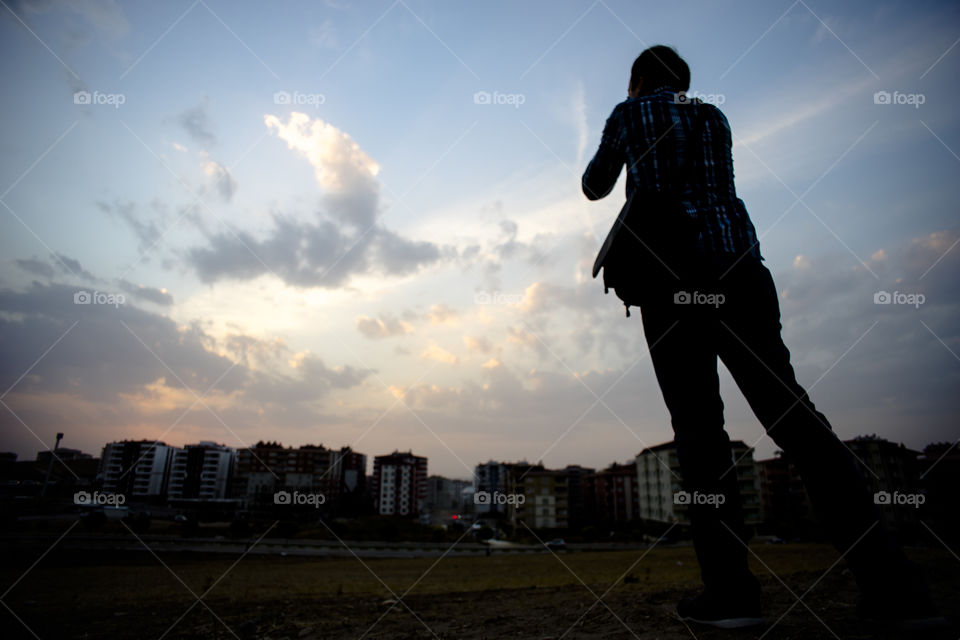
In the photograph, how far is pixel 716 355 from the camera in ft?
6.37

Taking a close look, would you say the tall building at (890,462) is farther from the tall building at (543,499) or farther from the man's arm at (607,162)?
the man's arm at (607,162)

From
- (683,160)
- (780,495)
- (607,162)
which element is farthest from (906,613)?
(780,495)

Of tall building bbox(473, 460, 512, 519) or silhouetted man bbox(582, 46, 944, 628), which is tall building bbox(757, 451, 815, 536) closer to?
tall building bbox(473, 460, 512, 519)

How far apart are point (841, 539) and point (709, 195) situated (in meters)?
1.41

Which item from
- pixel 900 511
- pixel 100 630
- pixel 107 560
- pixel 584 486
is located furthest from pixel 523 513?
pixel 100 630

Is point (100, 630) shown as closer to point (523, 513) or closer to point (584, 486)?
point (523, 513)

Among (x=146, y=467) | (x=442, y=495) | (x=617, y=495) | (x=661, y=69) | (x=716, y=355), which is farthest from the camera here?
(x=442, y=495)

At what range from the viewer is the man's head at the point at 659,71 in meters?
2.30

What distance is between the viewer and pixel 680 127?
2018mm

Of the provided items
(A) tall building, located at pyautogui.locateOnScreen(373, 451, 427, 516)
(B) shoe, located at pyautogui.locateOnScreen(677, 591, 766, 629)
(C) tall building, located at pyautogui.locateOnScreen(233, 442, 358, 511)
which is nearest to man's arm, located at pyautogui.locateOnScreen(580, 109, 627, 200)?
(B) shoe, located at pyautogui.locateOnScreen(677, 591, 766, 629)

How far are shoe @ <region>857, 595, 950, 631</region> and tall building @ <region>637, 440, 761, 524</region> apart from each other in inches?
2444

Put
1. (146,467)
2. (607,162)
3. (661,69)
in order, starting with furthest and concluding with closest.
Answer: (146,467) → (661,69) → (607,162)

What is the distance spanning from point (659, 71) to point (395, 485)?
12013 cm

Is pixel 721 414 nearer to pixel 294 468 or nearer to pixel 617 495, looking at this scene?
pixel 617 495
